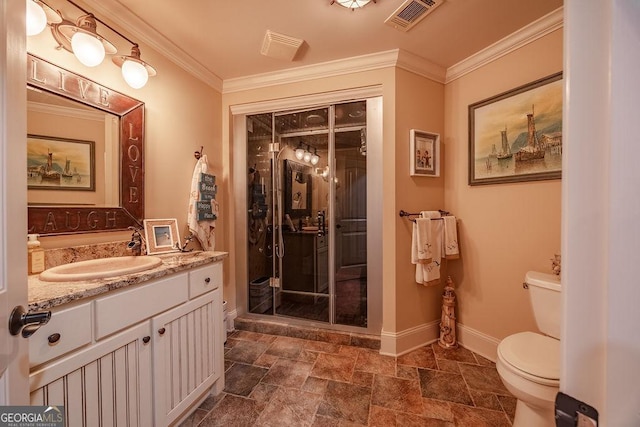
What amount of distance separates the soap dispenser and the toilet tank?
109 inches

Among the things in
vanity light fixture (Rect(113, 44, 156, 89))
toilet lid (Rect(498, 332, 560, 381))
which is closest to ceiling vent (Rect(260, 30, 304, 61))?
vanity light fixture (Rect(113, 44, 156, 89))

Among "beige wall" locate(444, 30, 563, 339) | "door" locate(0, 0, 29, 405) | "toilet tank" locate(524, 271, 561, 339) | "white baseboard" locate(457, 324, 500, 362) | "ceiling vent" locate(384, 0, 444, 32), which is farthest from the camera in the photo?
"white baseboard" locate(457, 324, 500, 362)

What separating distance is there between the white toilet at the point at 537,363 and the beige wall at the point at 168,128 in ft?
8.04

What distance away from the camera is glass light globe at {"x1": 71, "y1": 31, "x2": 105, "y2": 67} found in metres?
1.31

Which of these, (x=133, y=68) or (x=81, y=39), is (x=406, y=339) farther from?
(x=81, y=39)

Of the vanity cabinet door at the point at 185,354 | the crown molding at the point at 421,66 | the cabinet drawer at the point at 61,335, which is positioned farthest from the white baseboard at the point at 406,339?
the crown molding at the point at 421,66

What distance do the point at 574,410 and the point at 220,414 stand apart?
70.6 inches

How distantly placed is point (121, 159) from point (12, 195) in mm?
1228

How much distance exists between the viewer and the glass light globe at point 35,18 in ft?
3.79

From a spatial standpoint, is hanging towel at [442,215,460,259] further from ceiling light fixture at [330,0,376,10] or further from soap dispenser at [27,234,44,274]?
soap dispenser at [27,234,44,274]

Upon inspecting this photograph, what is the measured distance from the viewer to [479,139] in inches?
85.9

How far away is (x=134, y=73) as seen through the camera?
1586mm

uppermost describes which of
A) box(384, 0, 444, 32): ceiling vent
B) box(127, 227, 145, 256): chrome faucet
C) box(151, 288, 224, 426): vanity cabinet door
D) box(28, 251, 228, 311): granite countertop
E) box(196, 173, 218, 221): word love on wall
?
box(384, 0, 444, 32): ceiling vent

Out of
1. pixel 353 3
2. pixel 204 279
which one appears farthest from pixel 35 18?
pixel 353 3
